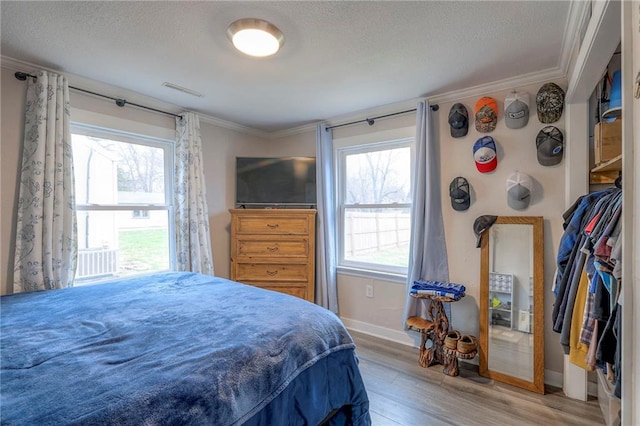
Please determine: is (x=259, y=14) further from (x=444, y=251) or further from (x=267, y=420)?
(x=444, y=251)

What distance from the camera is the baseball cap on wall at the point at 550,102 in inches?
83.3

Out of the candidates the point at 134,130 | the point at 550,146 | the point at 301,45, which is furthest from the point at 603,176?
the point at 134,130

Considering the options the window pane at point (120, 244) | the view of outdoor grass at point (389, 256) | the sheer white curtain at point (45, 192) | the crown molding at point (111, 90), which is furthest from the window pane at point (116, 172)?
the view of outdoor grass at point (389, 256)

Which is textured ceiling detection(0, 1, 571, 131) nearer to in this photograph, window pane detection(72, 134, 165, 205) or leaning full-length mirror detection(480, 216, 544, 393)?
window pane detection(72, 134, 165, 205)

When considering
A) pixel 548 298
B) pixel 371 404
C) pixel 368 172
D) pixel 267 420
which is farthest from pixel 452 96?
pixel 267 420

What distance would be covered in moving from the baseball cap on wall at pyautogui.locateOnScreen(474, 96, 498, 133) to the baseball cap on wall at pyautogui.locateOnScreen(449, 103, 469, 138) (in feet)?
0.30

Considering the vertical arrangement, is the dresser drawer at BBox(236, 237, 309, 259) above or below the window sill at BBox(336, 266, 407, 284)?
above

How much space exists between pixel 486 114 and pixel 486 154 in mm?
337

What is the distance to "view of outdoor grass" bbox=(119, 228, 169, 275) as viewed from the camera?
2.66 meters

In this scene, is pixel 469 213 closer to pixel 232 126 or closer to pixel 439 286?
pixel 439 286

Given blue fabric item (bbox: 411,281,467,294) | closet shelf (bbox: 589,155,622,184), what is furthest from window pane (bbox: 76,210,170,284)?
closet shelf (bbox: 589,155,622,184)

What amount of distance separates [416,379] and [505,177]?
5.84 ft

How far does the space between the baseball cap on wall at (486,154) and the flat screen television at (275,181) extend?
1.69 m

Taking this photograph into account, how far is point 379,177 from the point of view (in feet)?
10.3
